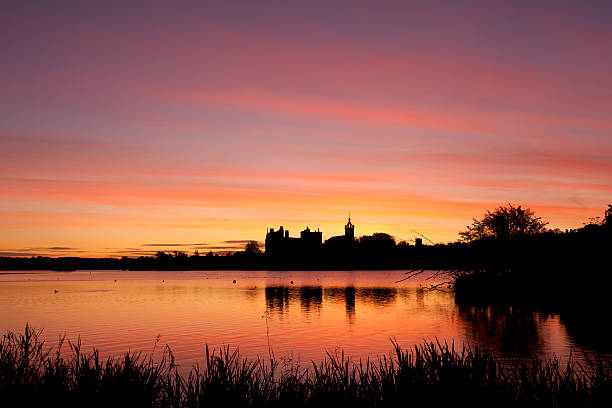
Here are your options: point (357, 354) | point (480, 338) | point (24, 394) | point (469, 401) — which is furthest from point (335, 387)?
point (480, 338)

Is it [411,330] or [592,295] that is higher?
[592,295]

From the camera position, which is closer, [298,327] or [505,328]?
[505,328]

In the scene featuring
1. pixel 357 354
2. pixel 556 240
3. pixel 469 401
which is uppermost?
pixel 556 240

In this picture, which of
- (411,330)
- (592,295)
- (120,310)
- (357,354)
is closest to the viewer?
(357,354)

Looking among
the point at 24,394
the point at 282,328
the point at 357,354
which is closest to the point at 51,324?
the point at 282,328

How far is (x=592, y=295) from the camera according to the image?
153 ft

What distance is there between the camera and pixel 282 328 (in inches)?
2114

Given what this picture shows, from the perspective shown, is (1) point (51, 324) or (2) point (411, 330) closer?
(2) point (411, 330)

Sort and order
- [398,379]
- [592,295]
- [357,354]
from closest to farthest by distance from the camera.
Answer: [398,379], [357,354], [592,295]

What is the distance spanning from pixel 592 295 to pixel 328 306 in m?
38.3

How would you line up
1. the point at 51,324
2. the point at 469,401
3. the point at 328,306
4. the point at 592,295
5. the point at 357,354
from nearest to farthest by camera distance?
the point at 469,401 → the point at 357,354 → the point at 592,295 → the point at 51,324 → the point at 328,306

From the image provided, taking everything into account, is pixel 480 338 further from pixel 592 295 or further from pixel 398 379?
pixel 398 379

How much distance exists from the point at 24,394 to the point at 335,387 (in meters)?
7.95

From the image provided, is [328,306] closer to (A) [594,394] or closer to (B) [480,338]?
(B) [480,338]
